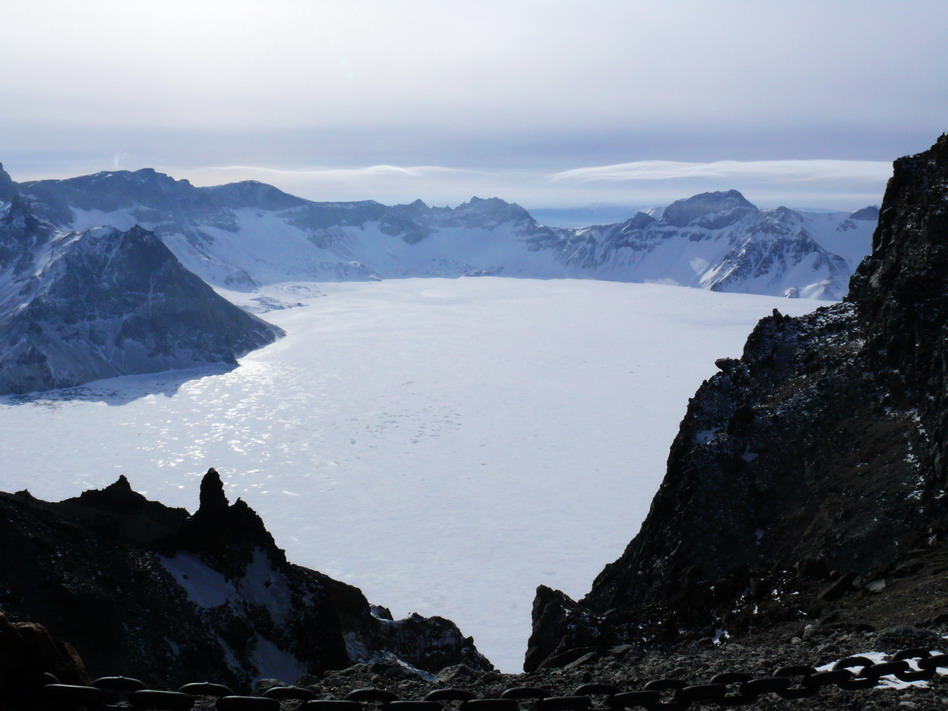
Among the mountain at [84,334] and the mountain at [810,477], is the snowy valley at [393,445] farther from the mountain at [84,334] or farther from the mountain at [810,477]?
the mountain at [810,477]

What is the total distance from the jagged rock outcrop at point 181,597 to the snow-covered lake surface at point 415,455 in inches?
853

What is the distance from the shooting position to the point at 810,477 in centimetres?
3034

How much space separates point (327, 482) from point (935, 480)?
75.6 meters

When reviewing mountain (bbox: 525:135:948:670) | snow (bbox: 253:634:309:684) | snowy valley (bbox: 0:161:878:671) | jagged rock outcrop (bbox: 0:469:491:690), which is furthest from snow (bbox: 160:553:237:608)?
snowy valley (bbox: 0:161:878:671)

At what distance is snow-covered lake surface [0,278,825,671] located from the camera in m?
65.0

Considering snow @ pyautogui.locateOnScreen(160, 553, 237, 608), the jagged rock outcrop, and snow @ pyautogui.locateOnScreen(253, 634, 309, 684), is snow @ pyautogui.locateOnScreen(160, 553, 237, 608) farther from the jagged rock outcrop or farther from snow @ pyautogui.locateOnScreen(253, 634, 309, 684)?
snow @ pyautogui.locateOnScreen(253, 634, 309, 684)

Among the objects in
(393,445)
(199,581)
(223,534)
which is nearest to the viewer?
(199,581)

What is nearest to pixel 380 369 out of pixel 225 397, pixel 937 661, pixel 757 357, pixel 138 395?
pixel 225 397

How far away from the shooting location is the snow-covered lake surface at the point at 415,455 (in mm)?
65000

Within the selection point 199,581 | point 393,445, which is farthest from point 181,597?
point 393,445

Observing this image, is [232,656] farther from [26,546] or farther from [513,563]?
[513,563]

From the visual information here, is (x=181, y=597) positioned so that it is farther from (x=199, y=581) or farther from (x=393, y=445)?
A: (x=393, y=445)

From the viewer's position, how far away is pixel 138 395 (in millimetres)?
159625

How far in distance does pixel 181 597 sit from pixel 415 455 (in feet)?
263
